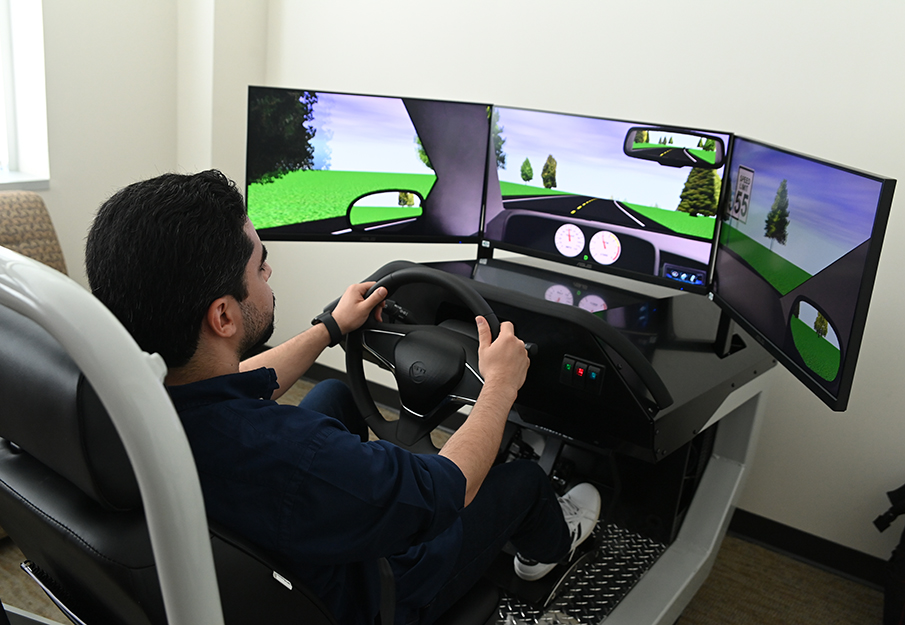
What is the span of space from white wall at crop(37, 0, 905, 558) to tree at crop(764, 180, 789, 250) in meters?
0.77

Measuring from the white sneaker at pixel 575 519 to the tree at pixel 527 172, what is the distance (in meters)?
0.89

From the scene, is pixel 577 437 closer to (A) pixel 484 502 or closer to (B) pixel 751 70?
(A) pixel 484 502

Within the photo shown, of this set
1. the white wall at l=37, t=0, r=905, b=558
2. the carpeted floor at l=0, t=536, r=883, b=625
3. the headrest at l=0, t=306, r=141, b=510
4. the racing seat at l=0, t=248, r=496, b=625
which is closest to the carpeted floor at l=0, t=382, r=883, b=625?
the carpeted floor at l=0, t=536, r=883, b=625

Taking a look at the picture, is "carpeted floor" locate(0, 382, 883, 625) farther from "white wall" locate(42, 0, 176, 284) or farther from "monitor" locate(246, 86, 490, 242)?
"white wall" locate(42, 0, 176, 284)

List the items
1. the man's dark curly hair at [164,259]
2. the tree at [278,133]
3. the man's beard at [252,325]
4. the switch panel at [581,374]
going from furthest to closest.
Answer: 1. the tree at [278,133]
2. the switch panel at [581,374]
3. the man's beard at [252,325]
4. the man's dark curly hair at [164,259]

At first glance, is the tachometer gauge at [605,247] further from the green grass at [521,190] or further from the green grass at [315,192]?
the green grass at [315,192]

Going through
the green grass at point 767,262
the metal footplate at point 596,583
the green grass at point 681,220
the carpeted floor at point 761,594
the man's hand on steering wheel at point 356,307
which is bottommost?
the carpeted floor at point 761,594

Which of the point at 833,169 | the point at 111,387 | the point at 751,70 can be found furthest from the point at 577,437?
the point at 751,70

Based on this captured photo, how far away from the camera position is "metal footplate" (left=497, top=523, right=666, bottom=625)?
1816 millimetres

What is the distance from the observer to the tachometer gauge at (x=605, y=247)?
2.06m

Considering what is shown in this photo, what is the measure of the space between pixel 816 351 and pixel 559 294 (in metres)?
0.74

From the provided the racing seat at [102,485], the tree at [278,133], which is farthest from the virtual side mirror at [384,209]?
the racing seat at [102,485]

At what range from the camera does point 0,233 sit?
238 centimetres

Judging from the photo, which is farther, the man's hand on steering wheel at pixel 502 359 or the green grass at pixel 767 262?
the green grass at pixel 767 262
